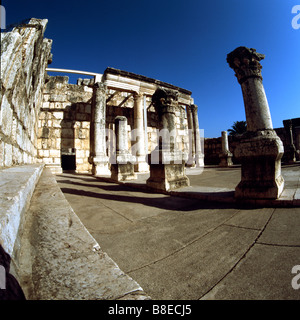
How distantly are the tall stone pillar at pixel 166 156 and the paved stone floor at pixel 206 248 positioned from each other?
138 centimetres

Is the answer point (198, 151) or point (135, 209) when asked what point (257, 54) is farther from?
point (198, 151)

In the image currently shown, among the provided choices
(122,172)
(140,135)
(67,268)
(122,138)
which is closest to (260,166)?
(67,268)

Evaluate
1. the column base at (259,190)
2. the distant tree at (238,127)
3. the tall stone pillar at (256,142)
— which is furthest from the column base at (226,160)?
→ the distant tree at (238,127)

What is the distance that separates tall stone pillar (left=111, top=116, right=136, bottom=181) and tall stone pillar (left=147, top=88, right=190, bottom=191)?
68.7 inches

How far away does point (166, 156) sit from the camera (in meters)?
3.78

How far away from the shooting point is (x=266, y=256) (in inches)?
45.7

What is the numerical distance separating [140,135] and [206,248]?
25.8ft

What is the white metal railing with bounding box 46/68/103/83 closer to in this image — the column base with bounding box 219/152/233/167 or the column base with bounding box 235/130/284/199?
the column base with bounding box 235/130/284/199

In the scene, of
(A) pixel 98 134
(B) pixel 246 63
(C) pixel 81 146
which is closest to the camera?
(B) pixel 246 63

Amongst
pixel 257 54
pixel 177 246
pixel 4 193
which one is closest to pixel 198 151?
pixel 257 54

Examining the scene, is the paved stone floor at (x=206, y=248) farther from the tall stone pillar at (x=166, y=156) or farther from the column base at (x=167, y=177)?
the tall stone pillar at (x=166, y=156)

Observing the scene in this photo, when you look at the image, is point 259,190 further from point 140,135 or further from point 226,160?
point 226,160
